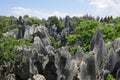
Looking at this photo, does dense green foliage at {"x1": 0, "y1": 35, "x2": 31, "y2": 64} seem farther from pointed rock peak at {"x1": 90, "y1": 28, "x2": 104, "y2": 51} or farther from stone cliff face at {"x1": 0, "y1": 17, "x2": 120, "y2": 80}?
pointed rock peak at {"x1": 90, "y1": 28, "x2": 104, "y2": 51}

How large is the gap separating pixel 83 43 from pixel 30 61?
22165 millimetres

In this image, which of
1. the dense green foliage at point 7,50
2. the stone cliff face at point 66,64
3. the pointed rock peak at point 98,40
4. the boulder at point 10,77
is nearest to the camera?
the stone cliff face at point 66,64

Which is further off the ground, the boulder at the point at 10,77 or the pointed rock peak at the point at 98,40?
the pointed rock peak at the point at 98,40

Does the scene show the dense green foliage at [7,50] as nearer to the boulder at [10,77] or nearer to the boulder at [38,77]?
the boulder at [10,77]

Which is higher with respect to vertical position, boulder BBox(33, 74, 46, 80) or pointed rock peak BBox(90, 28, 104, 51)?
pointed rock peak BBox(90, 28, 104, 51)

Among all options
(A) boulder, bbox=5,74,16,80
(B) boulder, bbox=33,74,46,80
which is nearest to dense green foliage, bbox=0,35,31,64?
(A) boulder, bbox=5,74,16,80

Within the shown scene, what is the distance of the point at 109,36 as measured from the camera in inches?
2266

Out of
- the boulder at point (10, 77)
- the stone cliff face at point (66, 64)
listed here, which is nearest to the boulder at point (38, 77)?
the stone cliff face at point (66, 64)

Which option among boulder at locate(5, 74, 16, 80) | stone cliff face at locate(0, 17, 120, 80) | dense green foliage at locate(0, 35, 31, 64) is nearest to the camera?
stone cliff face at locate(0, 17, 120, 80)

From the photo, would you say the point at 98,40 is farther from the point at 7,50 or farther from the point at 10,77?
the point at 10,77

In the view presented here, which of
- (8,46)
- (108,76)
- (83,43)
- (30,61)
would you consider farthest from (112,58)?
(83,43)

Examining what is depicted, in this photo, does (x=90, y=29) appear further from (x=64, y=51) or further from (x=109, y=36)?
(x=64, y=51)

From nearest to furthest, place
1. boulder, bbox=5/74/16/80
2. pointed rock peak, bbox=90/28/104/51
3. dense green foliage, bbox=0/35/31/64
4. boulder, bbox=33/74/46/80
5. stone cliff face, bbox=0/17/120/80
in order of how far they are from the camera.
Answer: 1. stone cliff face, bbox=0/17/120/80
2. boulder, bbox=33/74/46/80
3. boulder, bbox=5/74/16/80
4. dense green foliage, bbox=0/35/31/64
5. pointed rock peak, bbox=90/28/104/51

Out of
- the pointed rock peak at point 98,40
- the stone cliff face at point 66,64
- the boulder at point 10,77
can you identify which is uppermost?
the pointed rock peak at point 98,40
